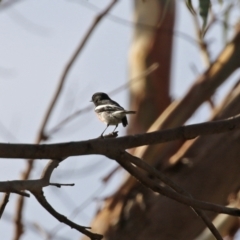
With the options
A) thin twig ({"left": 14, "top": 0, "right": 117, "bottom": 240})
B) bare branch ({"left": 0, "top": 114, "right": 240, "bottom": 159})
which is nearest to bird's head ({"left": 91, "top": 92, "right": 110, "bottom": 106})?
thin twig ({"left": 14, "top": 0, "right": 117, "bottom": 240})

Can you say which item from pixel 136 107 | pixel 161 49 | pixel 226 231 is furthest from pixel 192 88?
pixel 161 49

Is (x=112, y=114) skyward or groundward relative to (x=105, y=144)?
skyward

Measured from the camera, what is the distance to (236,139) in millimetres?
2779

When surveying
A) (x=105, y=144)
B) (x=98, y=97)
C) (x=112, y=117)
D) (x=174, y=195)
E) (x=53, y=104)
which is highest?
(x=53, y=104)

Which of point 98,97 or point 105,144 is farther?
point 98,97

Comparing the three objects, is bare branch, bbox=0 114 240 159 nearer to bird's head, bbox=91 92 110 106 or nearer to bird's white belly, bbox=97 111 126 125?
bird's white belly, bbox=97 111 126 125

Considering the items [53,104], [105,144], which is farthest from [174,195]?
[53,104]

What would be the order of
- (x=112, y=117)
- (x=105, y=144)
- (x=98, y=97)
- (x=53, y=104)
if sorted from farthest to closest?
(x=53, y=104) < (x=98, y=97) < (x=112, y=117) < (x=105, y=144)

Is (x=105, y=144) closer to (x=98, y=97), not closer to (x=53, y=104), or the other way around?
(x=98, y=97)

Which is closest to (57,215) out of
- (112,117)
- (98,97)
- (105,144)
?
(105,144)

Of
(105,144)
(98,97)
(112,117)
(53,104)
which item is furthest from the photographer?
(53,104)

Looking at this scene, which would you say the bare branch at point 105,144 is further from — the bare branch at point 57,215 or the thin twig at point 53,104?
the thin twig at point 53,104

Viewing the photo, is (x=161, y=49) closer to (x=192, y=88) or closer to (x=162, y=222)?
(x=192, y=88)

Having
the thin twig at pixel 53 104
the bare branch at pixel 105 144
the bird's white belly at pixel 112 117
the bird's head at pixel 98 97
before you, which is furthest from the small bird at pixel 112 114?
the thin twig at pixel 53 104
